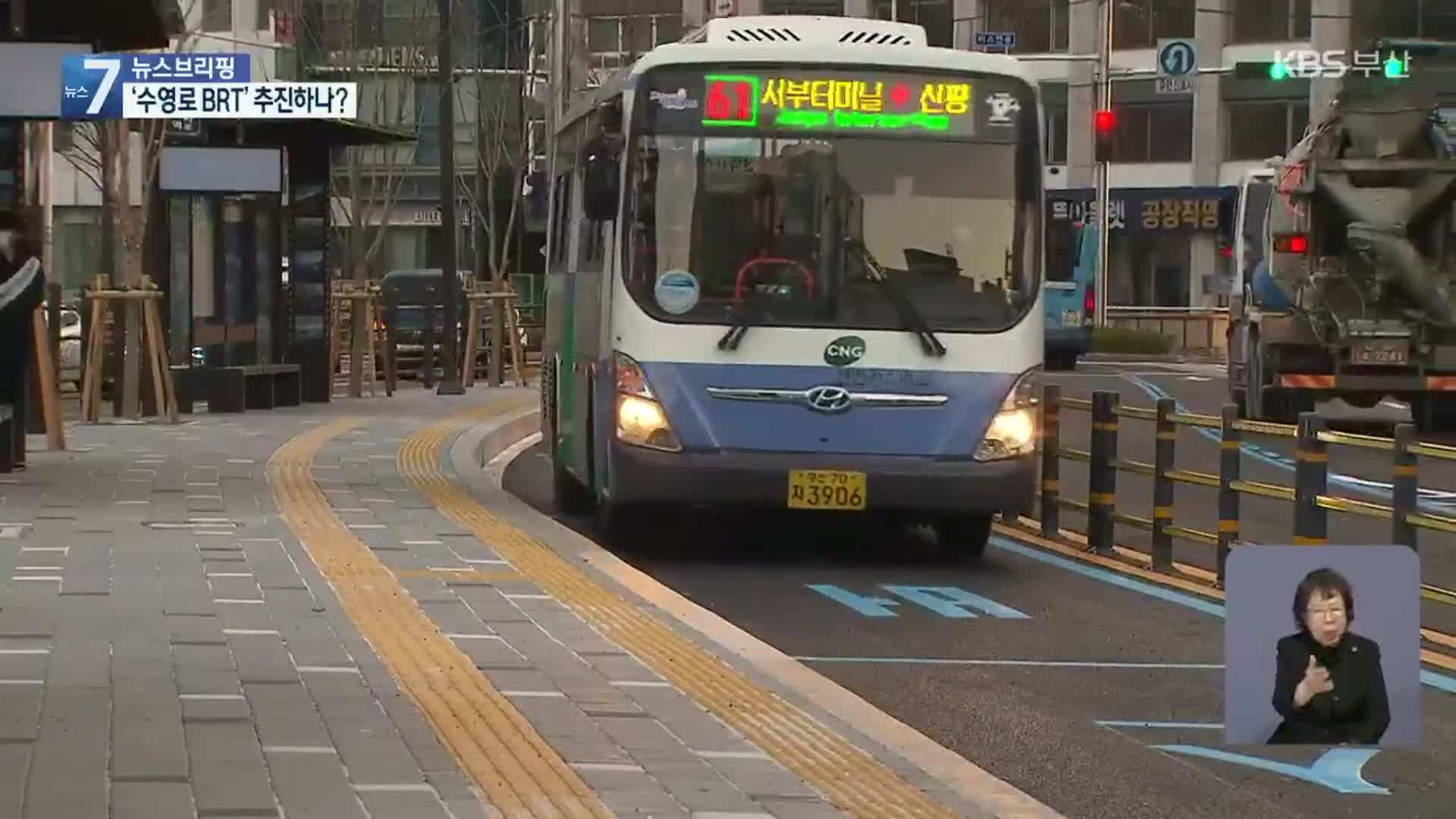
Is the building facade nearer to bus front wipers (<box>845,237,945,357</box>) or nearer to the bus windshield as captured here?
the bus windshield

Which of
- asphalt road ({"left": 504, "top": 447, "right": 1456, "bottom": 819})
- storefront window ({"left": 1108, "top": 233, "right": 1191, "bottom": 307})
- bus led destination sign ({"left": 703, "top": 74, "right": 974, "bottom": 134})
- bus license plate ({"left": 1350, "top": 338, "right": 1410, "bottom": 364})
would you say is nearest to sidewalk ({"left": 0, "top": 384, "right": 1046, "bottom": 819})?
asphalt road ({"left": 504, "top": 447, "right": 1456, "bottom": 819})

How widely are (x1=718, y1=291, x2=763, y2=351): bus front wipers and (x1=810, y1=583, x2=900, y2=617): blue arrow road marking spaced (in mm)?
1433

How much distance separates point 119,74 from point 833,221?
5.84 meters

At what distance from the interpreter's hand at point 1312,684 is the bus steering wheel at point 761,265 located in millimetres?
7918

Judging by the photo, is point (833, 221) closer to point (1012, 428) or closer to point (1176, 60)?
point (1012, 428)

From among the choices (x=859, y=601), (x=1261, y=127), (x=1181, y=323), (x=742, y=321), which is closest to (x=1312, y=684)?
(x=859, y=601)

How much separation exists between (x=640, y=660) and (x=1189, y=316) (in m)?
56.7

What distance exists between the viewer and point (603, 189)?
1496 centimetres

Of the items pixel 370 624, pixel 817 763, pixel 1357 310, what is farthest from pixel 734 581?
pixel 1357 310

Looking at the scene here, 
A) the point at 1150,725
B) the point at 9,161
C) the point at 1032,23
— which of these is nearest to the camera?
the point at 1150,725

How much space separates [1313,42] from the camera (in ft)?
214

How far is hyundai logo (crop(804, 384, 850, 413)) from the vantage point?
14.7 metres

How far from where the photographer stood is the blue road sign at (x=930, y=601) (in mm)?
12992

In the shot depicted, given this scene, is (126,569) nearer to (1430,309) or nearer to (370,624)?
(370,624)
